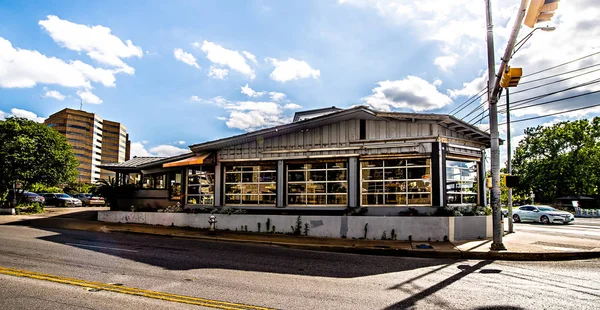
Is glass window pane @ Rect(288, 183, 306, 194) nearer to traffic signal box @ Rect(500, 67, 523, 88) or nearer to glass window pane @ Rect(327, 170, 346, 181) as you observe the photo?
glass window pane @ Rect(327, 170, 346, 181)

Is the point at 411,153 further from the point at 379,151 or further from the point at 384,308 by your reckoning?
the point at 384,308

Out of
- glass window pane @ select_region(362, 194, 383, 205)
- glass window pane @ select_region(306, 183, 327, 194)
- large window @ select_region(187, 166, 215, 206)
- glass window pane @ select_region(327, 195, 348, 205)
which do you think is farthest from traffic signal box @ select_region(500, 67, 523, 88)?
large window @ select_region(187, 166, 215, 206)

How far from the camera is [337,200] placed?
679 inches

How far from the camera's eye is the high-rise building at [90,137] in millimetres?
144000

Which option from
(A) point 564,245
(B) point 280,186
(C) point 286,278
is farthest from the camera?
(B) point 280,186

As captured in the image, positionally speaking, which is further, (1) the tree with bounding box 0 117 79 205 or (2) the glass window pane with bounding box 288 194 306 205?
(1) the tree with bounding box 0 117 79 205

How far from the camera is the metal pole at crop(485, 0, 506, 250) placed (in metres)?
12.2

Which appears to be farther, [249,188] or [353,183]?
[249,188]

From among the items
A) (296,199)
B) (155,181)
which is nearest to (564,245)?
(296,199)

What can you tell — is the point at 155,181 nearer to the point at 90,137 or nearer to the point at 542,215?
the point at 542,215

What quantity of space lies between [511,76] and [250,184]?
42.4ft

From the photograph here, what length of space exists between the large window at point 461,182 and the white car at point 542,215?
12056 mm

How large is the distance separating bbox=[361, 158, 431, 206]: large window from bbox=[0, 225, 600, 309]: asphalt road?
513cm

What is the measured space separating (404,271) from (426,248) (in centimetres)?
355
